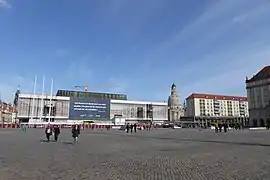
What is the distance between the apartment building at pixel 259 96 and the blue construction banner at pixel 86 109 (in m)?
73.1

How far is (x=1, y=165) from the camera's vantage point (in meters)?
12.1

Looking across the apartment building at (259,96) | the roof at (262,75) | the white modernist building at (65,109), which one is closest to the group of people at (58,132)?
the apartment building at (259,96)

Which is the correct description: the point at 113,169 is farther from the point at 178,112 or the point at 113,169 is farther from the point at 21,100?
the point at 178,112

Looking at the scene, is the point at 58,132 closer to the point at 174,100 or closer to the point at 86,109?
the point at 86,109

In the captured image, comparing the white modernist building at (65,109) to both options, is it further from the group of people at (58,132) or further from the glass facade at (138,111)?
the group of people at (58,132)

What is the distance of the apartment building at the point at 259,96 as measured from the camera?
404 feet

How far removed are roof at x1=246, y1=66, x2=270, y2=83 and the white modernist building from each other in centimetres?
6738

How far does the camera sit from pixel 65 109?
16575 cm

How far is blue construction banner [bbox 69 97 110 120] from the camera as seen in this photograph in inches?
6014

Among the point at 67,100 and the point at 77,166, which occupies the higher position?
the point at 67,100

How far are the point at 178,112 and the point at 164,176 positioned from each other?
558 feet

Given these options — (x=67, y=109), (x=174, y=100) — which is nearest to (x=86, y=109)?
(x=67, y=109)

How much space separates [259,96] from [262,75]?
957cm

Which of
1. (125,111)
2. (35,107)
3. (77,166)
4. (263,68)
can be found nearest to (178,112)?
(125,111)
